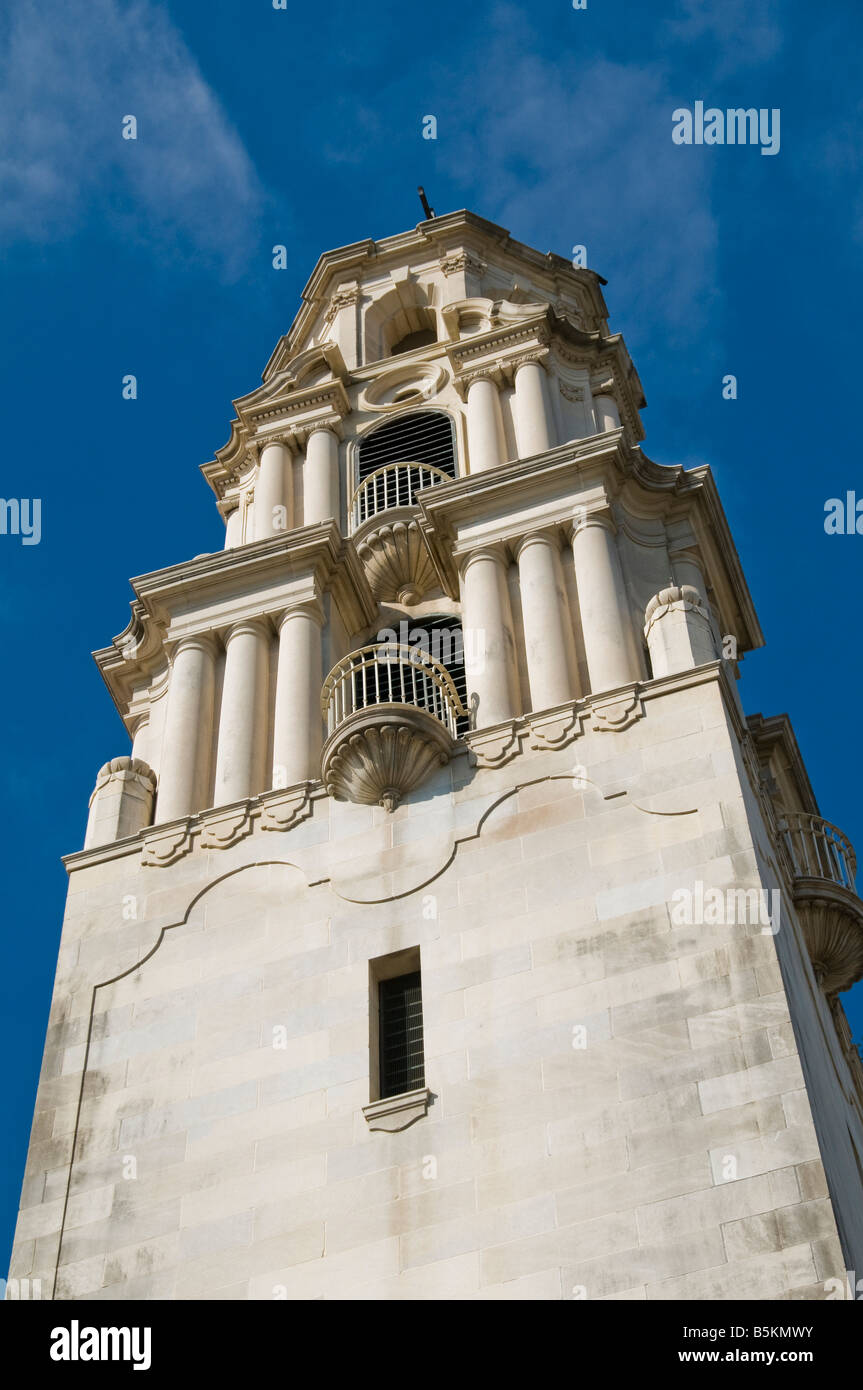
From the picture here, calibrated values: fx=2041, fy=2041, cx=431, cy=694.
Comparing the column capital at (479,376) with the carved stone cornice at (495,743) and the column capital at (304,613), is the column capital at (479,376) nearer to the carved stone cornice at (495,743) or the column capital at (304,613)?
the column capital at (304,613)

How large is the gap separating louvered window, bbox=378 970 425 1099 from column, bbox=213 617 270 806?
5951 millimetres

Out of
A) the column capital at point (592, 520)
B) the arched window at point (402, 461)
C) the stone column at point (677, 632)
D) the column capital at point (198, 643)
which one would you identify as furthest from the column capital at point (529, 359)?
the stone column at point (677, 632)

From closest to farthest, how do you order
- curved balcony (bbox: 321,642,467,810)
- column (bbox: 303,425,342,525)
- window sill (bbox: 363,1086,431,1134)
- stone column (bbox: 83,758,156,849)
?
window sill (bbox: 363,1086,431,1134)
curved balcony (bbox: 321,642,467,810)
stone column (bbox: 83,758,156,849)
column (bbox: 303,425,342,525)

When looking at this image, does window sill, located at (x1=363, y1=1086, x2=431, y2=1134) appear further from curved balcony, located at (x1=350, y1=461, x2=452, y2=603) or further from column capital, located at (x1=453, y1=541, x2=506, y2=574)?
curved balcony, located at (x1=350, y1=461, x2=452, y2=603)

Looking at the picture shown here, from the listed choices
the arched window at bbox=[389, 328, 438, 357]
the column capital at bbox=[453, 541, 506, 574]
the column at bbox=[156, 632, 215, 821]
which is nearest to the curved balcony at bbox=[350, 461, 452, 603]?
the column capital at bbox=[453, 541, 506, 574]

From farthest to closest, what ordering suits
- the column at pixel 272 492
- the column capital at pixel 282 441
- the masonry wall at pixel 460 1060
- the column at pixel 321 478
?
the column capital at pixel 282 441 < the column at pixel 272 492 < the column at pixel 321 478 < the masonry wall at pixel 460 1060

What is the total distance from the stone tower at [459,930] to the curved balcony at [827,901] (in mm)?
55

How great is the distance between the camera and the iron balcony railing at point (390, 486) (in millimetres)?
43312

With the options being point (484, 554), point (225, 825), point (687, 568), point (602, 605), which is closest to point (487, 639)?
point (602, 605)

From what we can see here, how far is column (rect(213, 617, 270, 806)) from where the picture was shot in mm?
35594

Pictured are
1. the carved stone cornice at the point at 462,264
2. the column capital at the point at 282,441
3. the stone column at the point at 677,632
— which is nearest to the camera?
the stone column at the point at 677,632

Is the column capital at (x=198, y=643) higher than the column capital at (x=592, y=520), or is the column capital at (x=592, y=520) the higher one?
the column capital at (x=592, y=520)

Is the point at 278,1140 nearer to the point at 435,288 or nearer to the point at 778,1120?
the point at 778,1120
